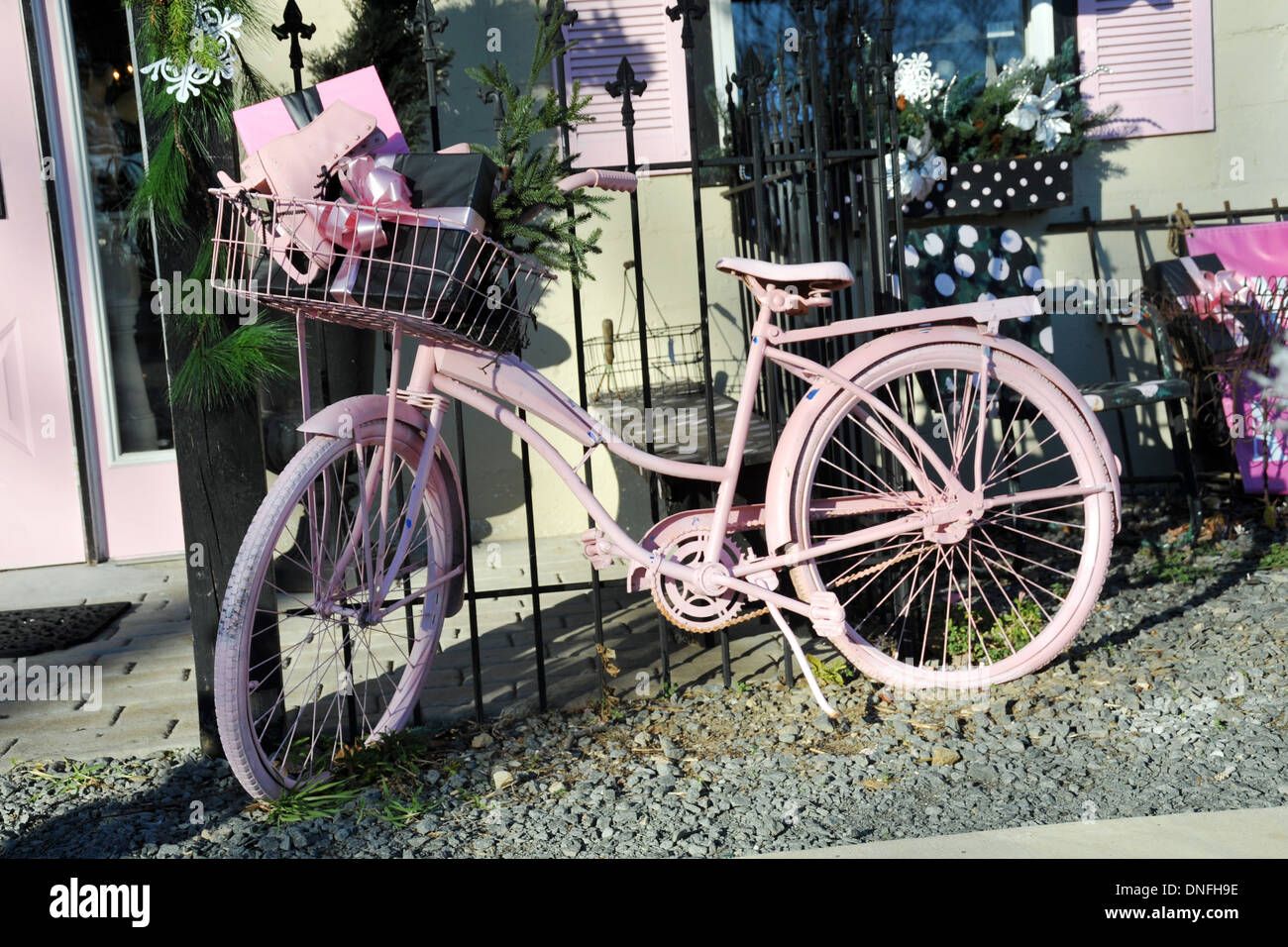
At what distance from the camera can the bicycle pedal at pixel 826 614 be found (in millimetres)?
Answer: 2922

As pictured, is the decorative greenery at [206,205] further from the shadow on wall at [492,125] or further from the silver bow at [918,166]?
the silver bow at [918,166]

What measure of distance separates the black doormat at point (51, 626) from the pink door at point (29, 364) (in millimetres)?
763

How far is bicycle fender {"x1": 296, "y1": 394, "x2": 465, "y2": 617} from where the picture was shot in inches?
101

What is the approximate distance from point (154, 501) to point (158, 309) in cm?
269

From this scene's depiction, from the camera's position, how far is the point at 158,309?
2.78 m

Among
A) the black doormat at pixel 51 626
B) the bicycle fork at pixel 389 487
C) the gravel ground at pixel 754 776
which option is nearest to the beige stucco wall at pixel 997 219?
the black doormat at pixel 51 626

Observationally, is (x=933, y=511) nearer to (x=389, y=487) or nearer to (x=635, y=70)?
(x=389, y=487)

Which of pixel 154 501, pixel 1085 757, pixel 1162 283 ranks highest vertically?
pixel 1162 283

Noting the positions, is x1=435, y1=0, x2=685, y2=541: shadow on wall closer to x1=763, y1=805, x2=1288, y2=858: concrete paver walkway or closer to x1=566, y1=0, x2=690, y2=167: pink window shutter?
x1=566, y1=0, x2=690, y2=167: pink window shutter

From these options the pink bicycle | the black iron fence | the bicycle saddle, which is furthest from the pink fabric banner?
the bicycle saddle

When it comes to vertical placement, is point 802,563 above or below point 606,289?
below
